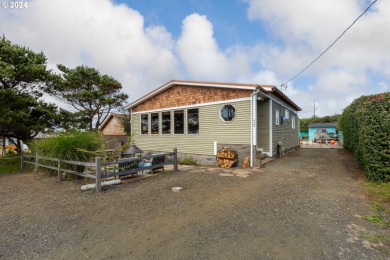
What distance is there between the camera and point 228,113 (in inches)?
367

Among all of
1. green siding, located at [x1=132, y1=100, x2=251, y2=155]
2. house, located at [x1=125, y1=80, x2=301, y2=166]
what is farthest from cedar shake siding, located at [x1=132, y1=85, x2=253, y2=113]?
green siding, located at [x1=132, y1=100, x2=251, y2=155]

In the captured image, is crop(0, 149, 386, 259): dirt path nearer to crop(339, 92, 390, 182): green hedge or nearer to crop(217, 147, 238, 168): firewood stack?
crop(339, 92, 390, 182): green hedge

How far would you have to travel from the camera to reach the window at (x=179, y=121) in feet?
36.7

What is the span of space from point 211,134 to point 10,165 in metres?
10.5

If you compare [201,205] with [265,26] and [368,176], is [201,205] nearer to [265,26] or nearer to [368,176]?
[368,176]

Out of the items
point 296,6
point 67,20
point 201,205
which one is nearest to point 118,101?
point 67,20

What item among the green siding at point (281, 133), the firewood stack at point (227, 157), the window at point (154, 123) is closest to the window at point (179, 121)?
the window at point (154, 123)

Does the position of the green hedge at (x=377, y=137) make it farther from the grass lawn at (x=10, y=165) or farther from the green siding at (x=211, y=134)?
the grass lawn at (x=10, y=165)

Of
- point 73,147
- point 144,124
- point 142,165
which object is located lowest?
point 142,165

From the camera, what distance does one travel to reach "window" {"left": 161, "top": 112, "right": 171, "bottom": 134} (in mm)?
11789

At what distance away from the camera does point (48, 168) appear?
305 inches

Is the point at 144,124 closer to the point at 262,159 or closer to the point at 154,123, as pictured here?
the point at 154,123

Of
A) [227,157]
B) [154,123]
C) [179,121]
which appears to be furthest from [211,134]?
[154,123]

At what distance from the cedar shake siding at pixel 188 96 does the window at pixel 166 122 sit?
1.57 ft
